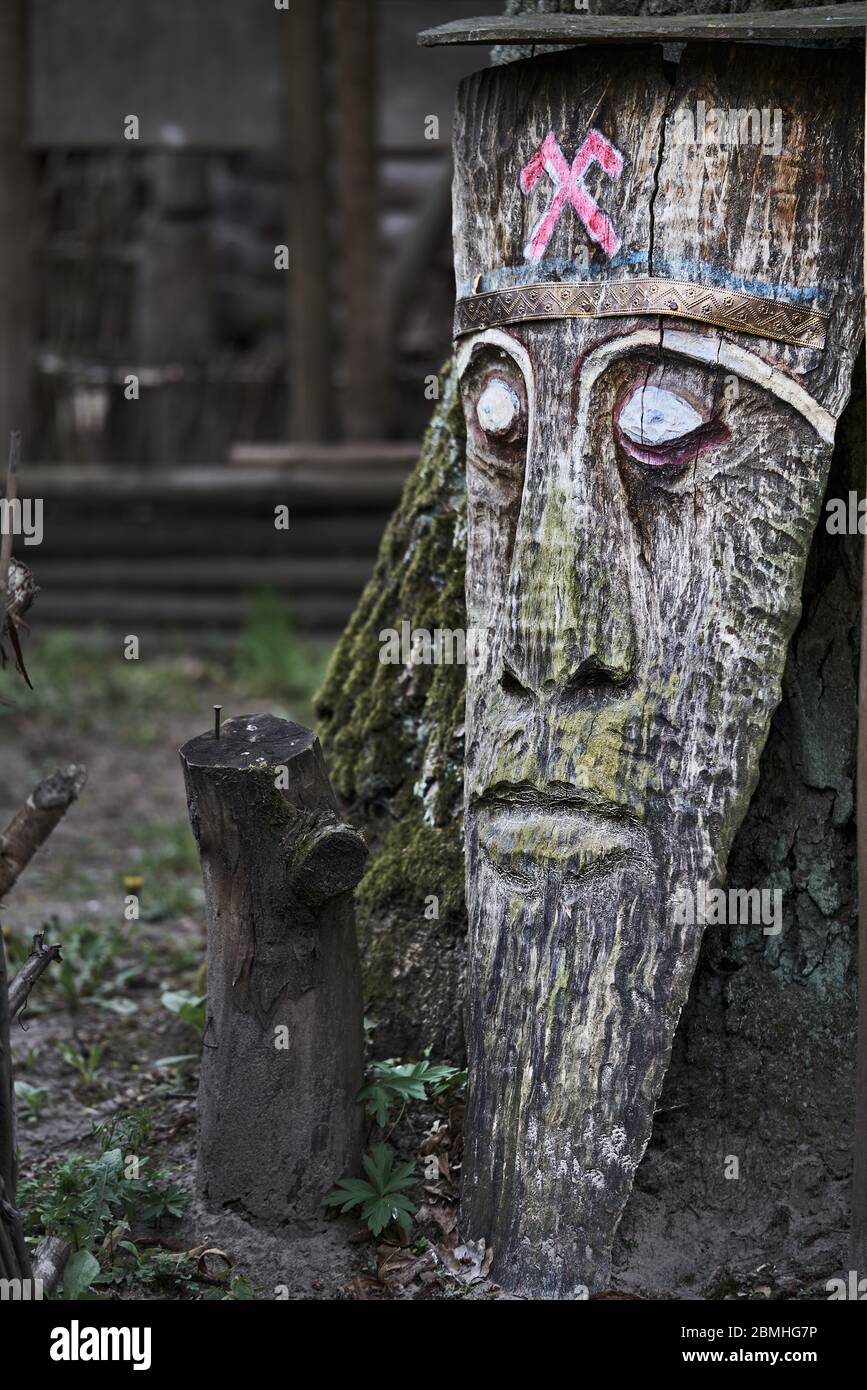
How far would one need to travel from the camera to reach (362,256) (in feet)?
28.6

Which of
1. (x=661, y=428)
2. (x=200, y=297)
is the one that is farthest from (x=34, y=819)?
(x=200, y=297)

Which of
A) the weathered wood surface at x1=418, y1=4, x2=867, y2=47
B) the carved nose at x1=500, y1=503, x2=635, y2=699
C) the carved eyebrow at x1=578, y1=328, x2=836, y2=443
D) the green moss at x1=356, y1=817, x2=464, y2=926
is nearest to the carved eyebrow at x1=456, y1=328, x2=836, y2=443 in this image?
the carved eyebrow at x1=578, y1=328, x2=836, y2=443

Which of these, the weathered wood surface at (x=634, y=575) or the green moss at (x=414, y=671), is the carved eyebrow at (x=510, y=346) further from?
the green moss at (x=414, y=671)

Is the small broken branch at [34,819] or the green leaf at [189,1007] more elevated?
the small broken branch at [34,819]

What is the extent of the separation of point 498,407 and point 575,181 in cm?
44

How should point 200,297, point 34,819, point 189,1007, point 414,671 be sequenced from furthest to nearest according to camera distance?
point 200,297
point 189,1007
point 414,671
point 34,819

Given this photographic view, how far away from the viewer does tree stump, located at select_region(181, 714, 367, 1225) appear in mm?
3047

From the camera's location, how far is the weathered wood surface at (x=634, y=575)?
2.86 m

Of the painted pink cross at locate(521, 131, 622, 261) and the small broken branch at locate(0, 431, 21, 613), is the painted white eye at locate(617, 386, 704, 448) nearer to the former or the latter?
the painted pink cross at locate(521, 131, 622, 261)

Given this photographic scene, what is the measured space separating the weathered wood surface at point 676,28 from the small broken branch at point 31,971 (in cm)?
182

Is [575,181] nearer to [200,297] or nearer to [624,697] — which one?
[624,697]

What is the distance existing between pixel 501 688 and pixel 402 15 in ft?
22.6

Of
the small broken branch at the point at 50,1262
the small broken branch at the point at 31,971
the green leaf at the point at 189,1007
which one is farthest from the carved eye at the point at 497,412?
the small broken branch at the point at 50,1262

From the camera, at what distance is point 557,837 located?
9.80ft
